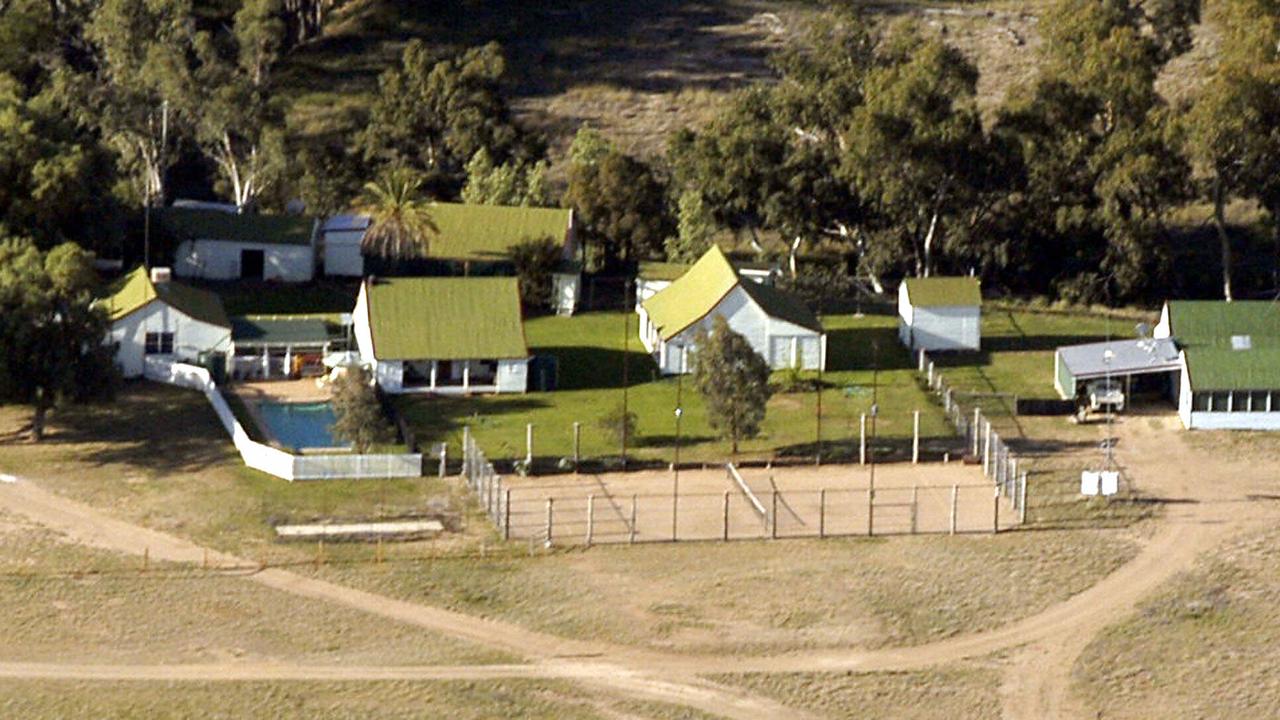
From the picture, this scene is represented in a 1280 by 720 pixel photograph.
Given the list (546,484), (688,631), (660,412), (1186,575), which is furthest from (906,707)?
(660,412)

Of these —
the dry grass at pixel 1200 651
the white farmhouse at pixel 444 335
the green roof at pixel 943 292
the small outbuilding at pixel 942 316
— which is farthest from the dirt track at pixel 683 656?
the green roof at pixel 943 292

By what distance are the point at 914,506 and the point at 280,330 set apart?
24091 millimetres

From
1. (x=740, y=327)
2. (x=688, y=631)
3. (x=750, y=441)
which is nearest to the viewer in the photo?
(x=688, y=631)

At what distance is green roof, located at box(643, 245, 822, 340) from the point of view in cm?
8369

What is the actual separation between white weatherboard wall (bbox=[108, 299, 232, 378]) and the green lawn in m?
7.25

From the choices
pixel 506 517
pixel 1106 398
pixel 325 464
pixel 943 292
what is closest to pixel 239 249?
pixel 325 464

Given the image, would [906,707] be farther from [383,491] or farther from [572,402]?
[572,402]

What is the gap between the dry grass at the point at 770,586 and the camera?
61.1 m

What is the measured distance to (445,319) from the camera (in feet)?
270

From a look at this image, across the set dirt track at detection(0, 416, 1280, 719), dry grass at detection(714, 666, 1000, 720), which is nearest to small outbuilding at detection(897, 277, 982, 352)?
dirt track at detection(0, 416, 1280, 719)

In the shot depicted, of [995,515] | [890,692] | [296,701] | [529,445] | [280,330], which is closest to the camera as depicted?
[296,701]

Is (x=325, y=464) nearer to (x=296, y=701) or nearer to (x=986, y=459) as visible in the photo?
(x=296, y=701)

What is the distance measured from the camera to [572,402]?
80.0 metres

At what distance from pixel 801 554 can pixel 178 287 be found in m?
27.8
